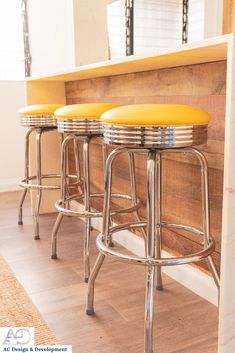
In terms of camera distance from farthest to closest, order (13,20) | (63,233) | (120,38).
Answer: (120,38), (13,20), (63,233)

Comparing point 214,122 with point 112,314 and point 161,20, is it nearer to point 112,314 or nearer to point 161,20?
point 112,314

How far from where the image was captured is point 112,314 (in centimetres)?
156

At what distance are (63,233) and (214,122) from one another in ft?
4.34

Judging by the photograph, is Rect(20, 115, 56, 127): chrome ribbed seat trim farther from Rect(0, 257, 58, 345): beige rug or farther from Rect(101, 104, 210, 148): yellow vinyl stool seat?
Rect(101, 104, 210, 148): yellow vinyl stool seat

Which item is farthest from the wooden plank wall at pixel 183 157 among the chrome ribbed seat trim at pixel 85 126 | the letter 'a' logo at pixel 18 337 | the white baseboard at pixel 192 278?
the letter 'a' logo at pixel 18 337

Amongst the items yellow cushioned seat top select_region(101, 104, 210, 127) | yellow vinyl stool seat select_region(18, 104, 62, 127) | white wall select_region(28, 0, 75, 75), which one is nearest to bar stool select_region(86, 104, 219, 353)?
yellow cushioned seat top select_region(101, 104, 210, 127)

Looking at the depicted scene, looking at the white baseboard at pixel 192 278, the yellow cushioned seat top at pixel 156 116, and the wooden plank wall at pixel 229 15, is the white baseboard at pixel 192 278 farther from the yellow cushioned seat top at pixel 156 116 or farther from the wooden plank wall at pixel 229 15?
the wooden plank wall at pixel 229 15

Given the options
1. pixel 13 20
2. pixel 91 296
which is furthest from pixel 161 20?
pixel 91 296

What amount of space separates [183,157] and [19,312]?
915 millimetres

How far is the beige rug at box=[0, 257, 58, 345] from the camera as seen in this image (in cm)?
141

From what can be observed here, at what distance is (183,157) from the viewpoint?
176 centimetres

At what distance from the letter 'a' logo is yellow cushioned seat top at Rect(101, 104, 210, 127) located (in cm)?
78

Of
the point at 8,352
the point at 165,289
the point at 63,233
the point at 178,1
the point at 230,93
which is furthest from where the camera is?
the point at 178,1

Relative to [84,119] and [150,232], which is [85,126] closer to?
[84,119]
